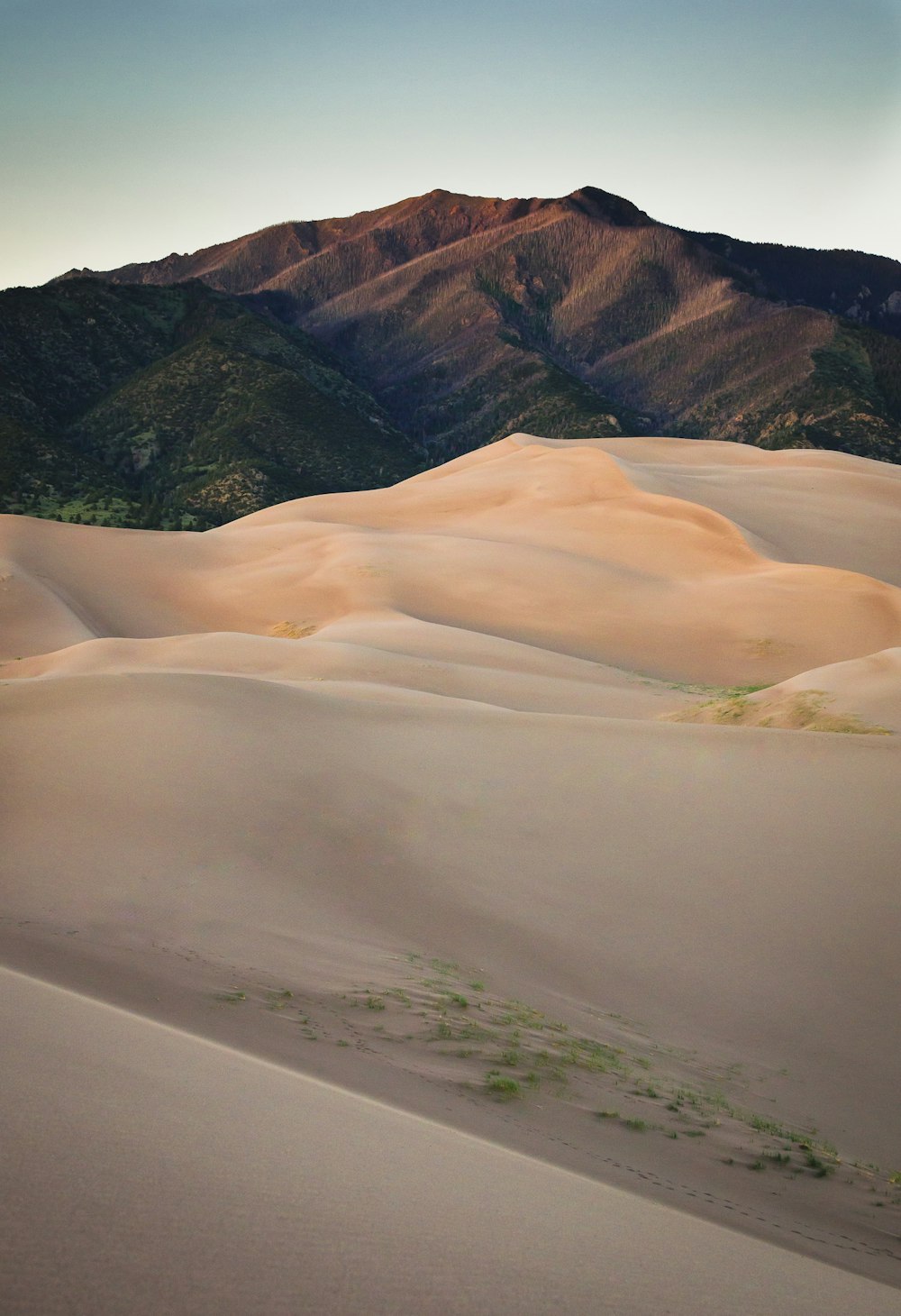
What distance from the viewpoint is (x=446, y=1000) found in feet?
20.0

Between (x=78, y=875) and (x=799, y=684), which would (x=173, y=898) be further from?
(x=799, y=684)

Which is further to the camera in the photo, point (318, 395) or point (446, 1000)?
point (318, 395)

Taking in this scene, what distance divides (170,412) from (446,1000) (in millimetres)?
119793

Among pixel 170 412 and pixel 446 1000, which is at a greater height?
pixel 170 412

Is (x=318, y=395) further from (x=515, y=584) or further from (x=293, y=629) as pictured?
(x=293, y=629)

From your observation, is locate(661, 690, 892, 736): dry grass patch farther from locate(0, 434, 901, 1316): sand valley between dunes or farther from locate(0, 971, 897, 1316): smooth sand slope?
locate(0, 971, 897, 1316): smooth sand slope

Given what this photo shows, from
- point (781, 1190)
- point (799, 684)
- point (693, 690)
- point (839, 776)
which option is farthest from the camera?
point (693, 690)

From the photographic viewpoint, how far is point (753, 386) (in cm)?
14988

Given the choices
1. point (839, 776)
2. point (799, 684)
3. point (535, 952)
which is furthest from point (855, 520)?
point (535, 952)

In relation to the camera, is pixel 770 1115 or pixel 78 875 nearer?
pixel 770 1115

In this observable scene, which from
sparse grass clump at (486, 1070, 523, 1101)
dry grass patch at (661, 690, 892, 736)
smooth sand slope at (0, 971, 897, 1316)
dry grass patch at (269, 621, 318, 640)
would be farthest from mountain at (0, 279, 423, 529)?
smooth sand slope at (0, 971, 897, 1316)

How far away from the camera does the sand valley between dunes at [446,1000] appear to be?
9.18 feet

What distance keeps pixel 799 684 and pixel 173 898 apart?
911 centimetres

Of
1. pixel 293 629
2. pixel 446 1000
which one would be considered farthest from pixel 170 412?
pixel 446 1000
